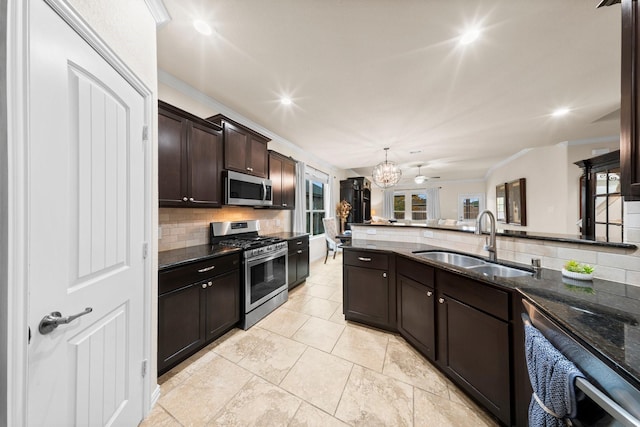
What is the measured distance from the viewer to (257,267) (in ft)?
8.02

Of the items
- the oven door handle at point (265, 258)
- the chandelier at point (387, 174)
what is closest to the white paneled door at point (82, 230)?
the oven door handle at point (265, 258)

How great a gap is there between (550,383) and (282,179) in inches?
132

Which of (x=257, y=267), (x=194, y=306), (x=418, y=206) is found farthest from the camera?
(x=418, y=206)

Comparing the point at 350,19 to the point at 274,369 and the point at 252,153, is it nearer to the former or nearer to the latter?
the point at 252,153

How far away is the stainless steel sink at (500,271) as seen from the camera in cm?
155

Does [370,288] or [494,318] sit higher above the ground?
[494,318]

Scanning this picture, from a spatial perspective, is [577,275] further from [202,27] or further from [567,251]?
[202,27]

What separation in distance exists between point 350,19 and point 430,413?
2679mm

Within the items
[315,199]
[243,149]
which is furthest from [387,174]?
[243,149]

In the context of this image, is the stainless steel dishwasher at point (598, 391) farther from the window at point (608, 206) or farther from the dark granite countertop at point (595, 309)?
the window at point (608, 206)

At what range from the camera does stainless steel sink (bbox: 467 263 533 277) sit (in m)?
1.55

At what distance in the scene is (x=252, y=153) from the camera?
2.84m

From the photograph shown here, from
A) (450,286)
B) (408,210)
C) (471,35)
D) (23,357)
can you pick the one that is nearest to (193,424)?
(23,357)

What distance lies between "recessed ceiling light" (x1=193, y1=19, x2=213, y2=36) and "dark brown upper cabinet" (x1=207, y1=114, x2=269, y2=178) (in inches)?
34.1
